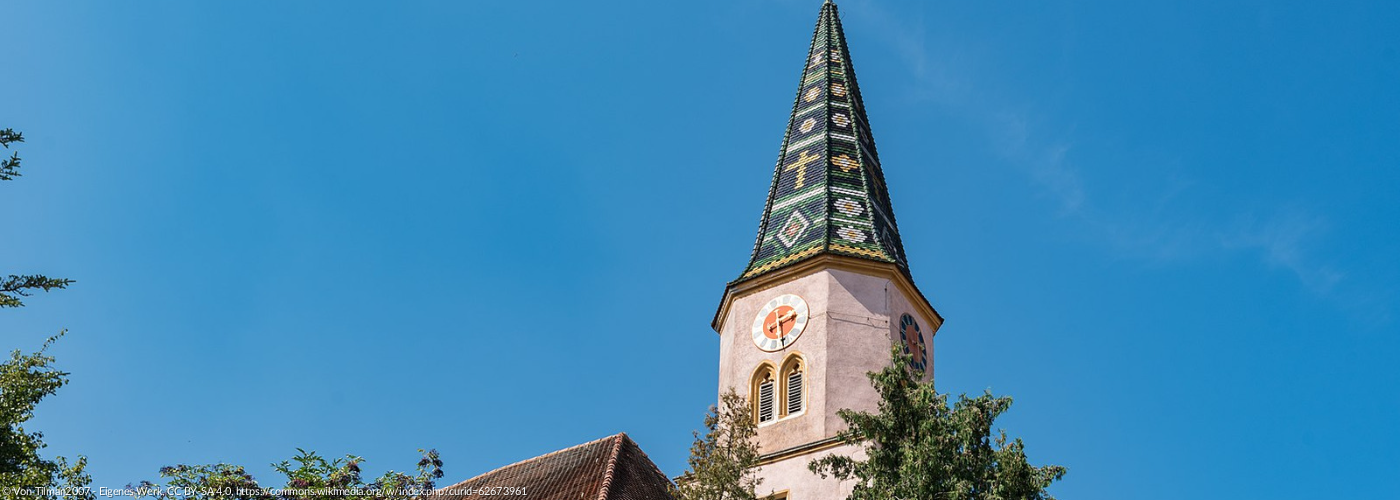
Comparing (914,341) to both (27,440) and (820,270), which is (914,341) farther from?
(27,440)

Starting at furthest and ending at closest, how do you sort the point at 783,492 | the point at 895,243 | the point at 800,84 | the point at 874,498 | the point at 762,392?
1. the point at 800,84
2. the point at 895,243
3. the point at 762,392
4. the point at 783,492
5. the point at 874,498

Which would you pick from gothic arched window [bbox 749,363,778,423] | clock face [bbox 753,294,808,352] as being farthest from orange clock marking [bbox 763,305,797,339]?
gothic arched window [bbox 749,363,778,423]

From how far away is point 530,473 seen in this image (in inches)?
1089

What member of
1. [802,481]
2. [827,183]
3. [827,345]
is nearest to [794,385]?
[827,345]

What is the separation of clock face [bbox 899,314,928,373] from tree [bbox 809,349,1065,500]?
263 inches

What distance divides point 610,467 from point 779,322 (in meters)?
4.12

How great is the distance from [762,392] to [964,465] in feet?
26.1

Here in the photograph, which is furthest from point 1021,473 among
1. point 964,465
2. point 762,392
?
point 762,392

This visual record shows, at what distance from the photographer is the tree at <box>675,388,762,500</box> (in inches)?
861

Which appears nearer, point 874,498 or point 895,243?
point 874,498

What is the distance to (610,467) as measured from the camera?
26.2 meters

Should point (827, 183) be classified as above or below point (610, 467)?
above

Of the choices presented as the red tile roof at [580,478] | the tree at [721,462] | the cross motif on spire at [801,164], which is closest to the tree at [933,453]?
the tree at [721,462]

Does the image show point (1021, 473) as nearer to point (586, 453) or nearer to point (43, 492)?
point (586, 453)
